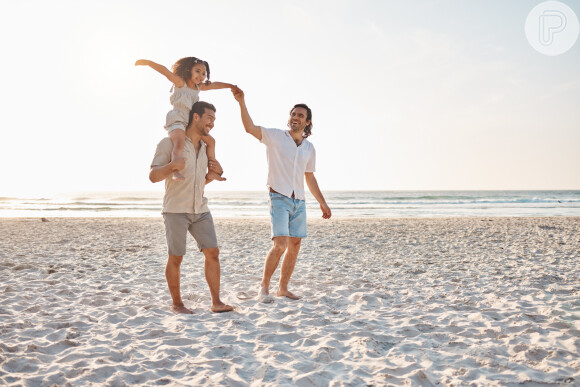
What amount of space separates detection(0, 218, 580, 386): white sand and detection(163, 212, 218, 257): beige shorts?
0.64 m

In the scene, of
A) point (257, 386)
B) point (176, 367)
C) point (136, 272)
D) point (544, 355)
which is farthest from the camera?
point (136, 272)

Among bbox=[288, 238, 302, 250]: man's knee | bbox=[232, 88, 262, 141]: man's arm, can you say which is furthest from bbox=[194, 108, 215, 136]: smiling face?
bbox=[288, 238, 302, 250]: man's knee

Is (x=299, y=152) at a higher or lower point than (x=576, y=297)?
higher

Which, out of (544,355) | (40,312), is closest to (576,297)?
(544,355)

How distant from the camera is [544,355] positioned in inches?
109

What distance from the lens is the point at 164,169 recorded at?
325 cm

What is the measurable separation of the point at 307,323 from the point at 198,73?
233cm

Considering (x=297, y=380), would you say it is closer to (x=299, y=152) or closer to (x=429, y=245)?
(x=299, y=152)

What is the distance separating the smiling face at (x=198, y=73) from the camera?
136 inches

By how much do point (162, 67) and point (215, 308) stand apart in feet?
7.24

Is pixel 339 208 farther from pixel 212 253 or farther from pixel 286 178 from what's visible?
pixel 212 253

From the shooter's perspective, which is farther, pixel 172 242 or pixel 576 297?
pixel 576 297

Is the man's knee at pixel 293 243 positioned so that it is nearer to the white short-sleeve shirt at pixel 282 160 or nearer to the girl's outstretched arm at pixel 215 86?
the white short-sleeve shirt at pixel 282 160

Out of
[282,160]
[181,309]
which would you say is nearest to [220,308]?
[181,309]
